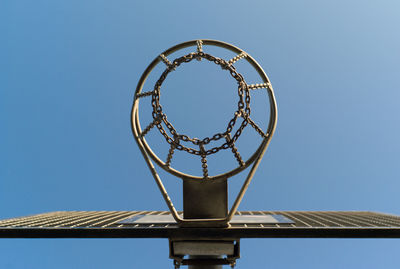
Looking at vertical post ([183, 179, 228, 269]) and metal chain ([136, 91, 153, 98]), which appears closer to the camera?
metal chain ([136, 91, 153, 98])

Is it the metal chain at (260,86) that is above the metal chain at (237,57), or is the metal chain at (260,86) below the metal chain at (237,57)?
below

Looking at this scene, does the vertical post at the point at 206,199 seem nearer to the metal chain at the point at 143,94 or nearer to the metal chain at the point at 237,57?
the metal chain at the point at 143,94

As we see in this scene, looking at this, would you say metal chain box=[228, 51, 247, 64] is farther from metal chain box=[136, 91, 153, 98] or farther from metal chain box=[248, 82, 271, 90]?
metal chain box=[136, 91, 153, 98]

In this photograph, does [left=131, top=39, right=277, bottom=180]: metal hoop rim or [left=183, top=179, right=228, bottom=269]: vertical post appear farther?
[left=183, top=179, right=228, bottom=269]: vertical post

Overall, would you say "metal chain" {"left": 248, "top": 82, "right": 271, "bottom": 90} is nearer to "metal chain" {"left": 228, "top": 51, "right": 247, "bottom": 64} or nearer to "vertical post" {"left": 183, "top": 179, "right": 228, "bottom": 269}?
"metal chain" {"left": 228, "top": 51, "right": 247, "bottom": 64}

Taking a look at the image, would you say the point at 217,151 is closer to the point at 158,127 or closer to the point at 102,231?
the point at 158,127

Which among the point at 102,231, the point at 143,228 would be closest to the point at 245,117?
the point at 143,228

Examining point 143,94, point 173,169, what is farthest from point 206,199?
point 143,94

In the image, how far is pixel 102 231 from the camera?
5.73 metres

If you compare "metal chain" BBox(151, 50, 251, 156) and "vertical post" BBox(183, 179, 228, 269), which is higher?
"metal chain" BBox(151, 50, 251, 156)

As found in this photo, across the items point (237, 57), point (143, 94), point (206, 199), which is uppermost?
point (237, 57)

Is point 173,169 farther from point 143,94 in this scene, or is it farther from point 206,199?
point 143,94

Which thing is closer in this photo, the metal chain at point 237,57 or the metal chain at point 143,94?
the metal chain at point 237,57

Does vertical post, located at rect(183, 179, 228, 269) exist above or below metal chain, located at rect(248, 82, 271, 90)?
below
